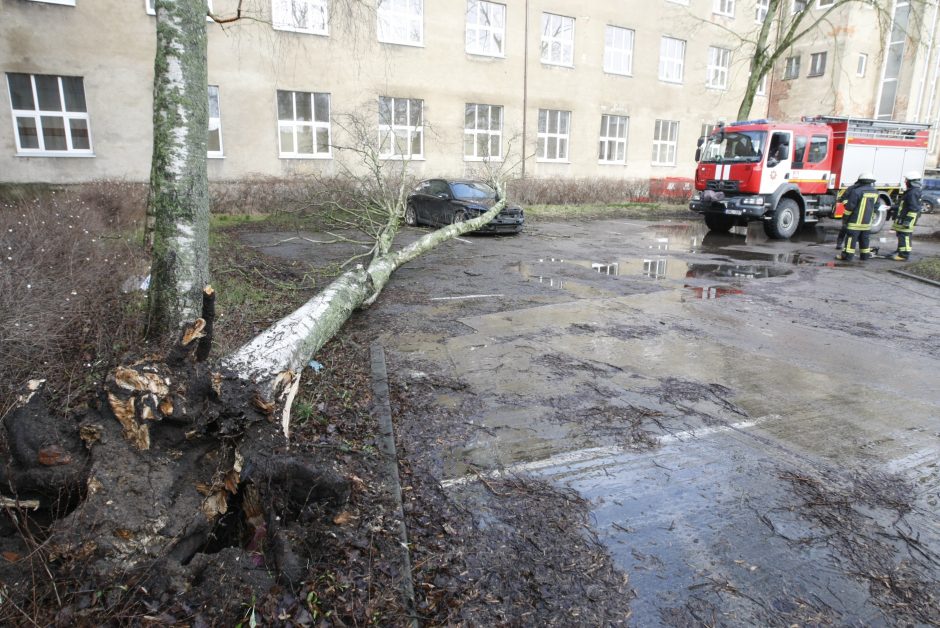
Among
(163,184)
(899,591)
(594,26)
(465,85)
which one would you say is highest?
(594,26)

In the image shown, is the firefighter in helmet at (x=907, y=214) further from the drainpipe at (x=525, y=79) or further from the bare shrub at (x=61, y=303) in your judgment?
the bare shrub at (x=61, y=303)

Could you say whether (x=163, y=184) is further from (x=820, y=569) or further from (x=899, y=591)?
(x=899, y=591)

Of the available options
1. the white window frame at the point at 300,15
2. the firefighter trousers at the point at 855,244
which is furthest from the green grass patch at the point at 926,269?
the white window frame at the point at 300,15

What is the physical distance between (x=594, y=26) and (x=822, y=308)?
21.5 metres

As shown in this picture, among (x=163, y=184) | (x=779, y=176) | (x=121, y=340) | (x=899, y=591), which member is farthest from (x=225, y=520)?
(x=779, y=176)

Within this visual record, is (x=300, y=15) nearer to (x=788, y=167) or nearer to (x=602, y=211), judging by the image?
(x=602, y=211)

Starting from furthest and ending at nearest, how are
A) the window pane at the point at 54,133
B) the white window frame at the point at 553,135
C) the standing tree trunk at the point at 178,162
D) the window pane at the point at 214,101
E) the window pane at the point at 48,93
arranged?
the white window frame at the point at 553,135 → the window pane at the point at 214,101 → the window pane at the point at 54,133 → the window pane at the point at 48,93 → the standing tree trunk at the point at 178,162

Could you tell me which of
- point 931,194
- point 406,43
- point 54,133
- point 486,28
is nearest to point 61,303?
point 54,133

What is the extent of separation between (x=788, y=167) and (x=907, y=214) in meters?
3.92

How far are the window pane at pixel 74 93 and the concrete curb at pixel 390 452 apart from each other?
55.1 feet

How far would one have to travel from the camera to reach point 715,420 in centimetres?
454

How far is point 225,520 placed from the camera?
3094mm

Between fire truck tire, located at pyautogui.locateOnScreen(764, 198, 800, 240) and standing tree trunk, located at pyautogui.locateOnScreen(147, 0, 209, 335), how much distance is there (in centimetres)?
1529

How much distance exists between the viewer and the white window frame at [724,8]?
29.6 m
